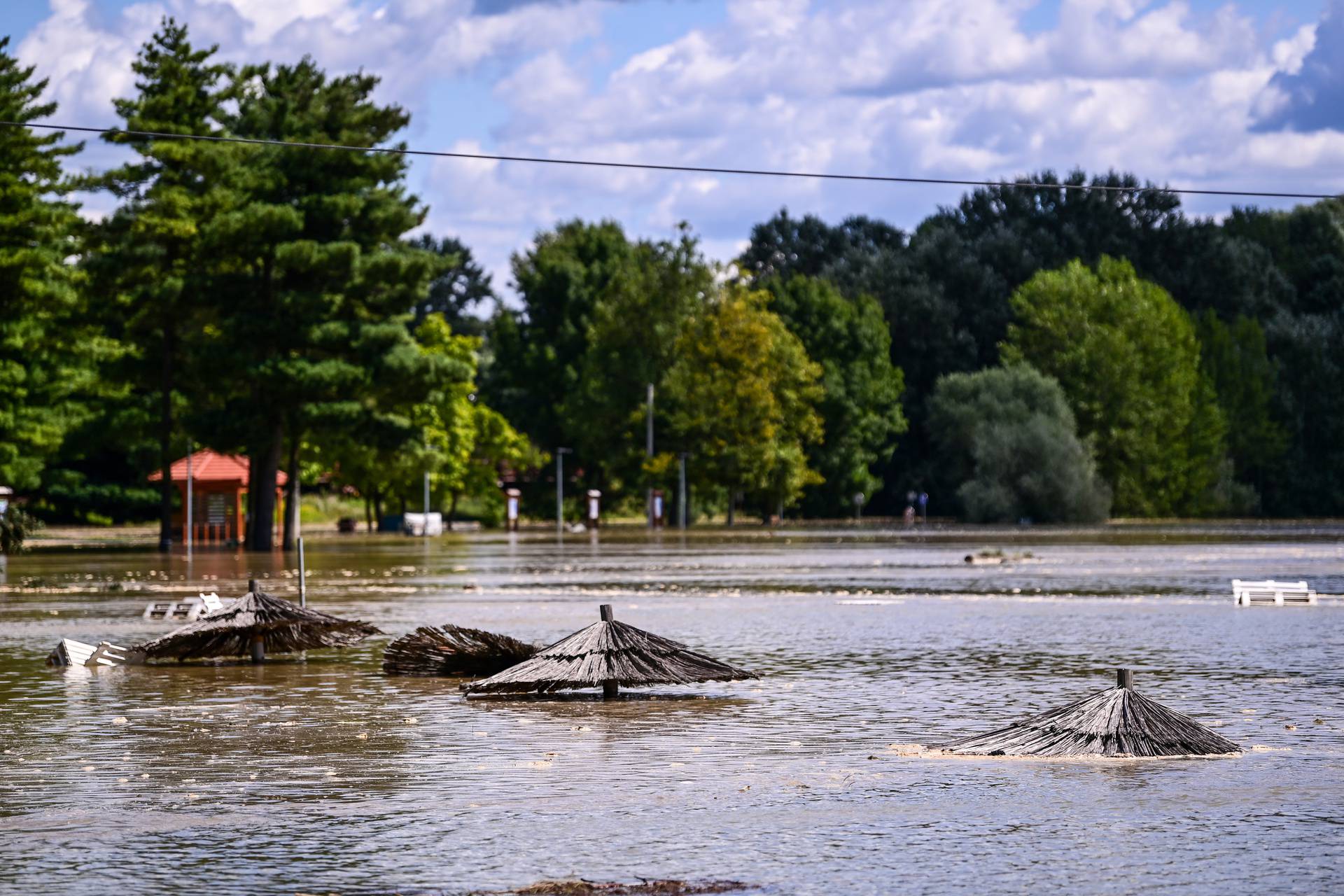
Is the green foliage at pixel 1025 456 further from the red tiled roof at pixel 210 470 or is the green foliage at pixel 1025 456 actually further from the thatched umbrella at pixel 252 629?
the thatched umbrella at pixel 252 629

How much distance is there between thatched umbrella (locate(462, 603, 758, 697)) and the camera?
17.4m

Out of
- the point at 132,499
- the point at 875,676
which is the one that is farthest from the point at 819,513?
the point at 875,676

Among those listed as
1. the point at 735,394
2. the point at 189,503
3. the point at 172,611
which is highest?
the point at 735,394

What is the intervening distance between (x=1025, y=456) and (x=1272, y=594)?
78.7m

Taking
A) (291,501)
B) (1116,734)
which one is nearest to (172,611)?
(1116,734)

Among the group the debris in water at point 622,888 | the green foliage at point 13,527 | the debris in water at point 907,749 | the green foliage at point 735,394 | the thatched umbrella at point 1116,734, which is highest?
the green foliage at point 735,394

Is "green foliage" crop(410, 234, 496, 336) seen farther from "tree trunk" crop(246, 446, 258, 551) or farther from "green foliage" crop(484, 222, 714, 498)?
"tree trunk" crop(246, 446, 258, 551)

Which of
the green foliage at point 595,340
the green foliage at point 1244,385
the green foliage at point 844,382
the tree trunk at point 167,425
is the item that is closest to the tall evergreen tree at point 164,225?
the tree trunk at point 167,425

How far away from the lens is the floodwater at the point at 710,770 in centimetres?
969

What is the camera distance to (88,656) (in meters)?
21.8

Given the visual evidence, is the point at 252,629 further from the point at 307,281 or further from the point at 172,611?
the point at 307,281

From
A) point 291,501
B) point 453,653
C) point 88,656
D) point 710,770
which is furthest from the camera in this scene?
point 291,501

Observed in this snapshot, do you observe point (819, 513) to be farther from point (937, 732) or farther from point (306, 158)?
point (937, 732)

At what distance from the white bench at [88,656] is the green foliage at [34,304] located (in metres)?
46.5
